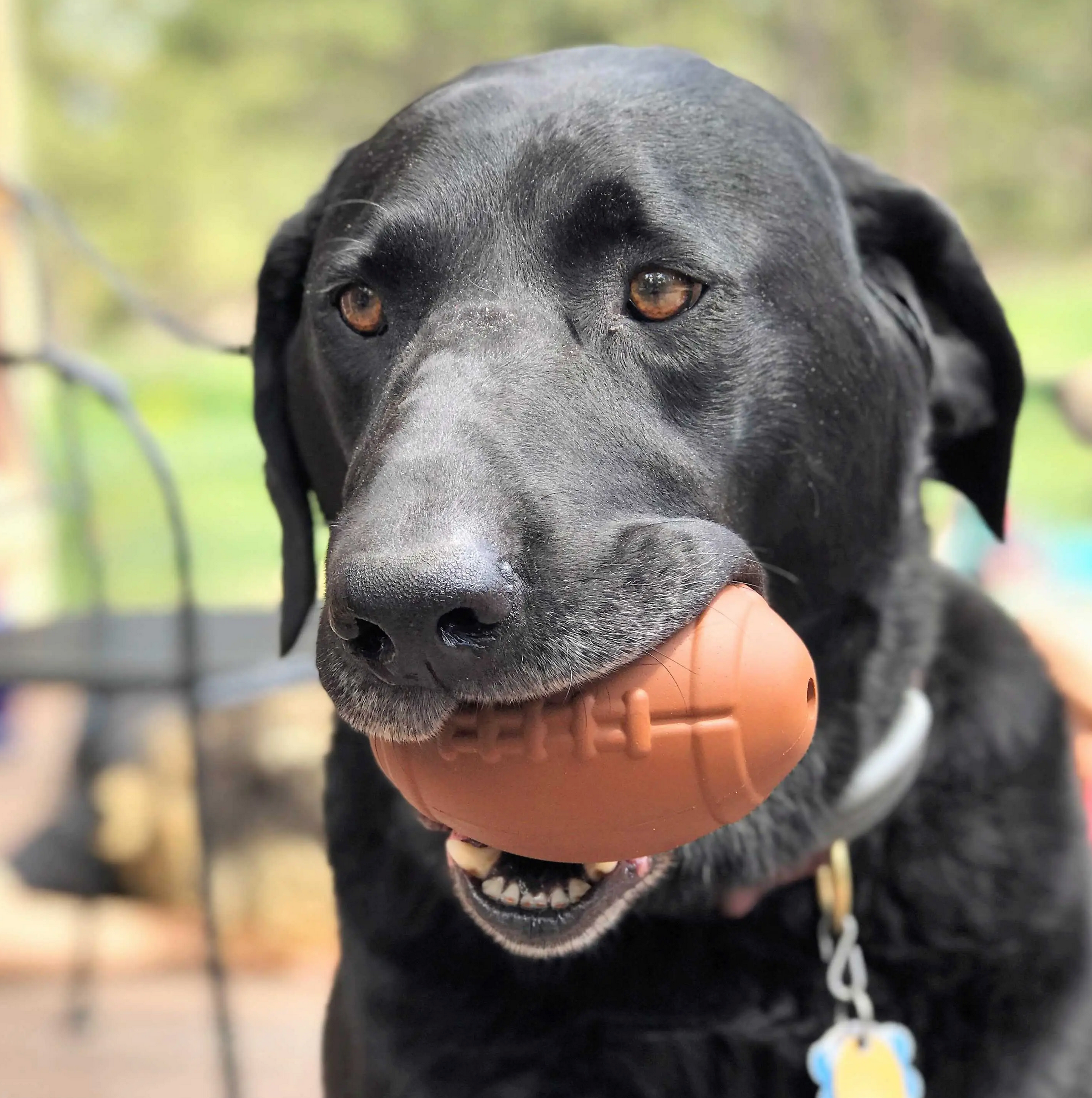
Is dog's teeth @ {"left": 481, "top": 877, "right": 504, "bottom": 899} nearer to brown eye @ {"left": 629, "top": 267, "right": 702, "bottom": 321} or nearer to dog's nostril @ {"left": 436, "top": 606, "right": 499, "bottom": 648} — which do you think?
dog's nostril @ {"left": 436, "top": 606, "right": 499, "bottom": 648}

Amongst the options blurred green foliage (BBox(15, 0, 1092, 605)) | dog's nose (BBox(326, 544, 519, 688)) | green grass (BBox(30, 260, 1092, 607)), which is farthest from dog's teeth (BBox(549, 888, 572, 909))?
blurred green foliage (BBox(15, 0, 1092, 605))

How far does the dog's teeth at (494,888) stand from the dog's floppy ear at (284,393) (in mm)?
628

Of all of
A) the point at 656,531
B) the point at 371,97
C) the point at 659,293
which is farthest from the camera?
the point at 371,97

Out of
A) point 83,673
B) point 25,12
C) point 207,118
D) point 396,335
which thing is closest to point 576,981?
point 396,335

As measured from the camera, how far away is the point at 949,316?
1.65 meters

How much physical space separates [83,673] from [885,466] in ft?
5.27

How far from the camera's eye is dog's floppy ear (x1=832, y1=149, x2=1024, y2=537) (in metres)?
1.57

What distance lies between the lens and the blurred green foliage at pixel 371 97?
11680 millimetres

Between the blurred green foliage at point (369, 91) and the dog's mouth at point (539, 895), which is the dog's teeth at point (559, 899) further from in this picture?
the blurred green foliage at point (369, 91)

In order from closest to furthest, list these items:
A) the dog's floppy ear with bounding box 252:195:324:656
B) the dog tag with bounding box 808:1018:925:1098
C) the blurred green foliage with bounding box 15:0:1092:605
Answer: the dog tag with bounding box 808:1018:925:1098 < the dog's floppy ear with bounding box 252:195:324:656 < the blurred green foliage with bounding box 15:0:1092:605

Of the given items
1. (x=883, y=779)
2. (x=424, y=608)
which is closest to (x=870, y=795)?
(x=883, y=779)

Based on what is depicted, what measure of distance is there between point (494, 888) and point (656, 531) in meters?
0.38

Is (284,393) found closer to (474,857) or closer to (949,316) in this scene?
(474,857)

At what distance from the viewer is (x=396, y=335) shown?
4.50 ft
